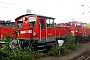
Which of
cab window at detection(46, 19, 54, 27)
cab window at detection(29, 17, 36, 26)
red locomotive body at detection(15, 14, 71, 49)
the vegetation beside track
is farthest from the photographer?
cab window at detection(46, 19, 54, 27)

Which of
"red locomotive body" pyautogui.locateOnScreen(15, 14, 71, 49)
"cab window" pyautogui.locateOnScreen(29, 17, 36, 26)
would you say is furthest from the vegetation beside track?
"cab window" pyautogui.locateOnScreen(29, 17, 36, 26)

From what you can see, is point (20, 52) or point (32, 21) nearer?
point (20, 52)

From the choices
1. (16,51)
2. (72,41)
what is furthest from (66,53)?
(16,51)

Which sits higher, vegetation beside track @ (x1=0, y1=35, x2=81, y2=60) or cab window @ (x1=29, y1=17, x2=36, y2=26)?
cab window @ (x1=29, y1=17, x2=36, y2=26)

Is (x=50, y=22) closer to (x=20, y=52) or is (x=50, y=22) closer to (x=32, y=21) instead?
(x=32, y=21)

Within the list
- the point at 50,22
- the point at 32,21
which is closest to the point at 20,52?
the point at 32,21

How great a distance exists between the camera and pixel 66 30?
19266 mm

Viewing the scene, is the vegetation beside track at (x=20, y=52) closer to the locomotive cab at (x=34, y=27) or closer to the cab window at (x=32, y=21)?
the locomotive cab at (x=34, y=27)

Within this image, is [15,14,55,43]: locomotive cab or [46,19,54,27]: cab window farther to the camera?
[46,19,54,27]: cab window

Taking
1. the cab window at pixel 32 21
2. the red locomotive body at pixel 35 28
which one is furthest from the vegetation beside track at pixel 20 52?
the cab window at pixel 32 21

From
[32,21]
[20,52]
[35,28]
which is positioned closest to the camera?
[20,52]

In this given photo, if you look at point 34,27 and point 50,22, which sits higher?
point 50,22

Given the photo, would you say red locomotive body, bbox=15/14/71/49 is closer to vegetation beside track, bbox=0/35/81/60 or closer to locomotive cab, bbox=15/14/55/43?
locomotive cab, bbox=15/14/55/43

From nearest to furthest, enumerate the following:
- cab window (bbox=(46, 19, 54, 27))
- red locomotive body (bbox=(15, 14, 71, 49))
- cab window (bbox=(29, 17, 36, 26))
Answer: red locomotive body (bbox=(15, 14, 71, 49)) < cab window (bbox=(29, 17, 36, 26)) < cab window (bbox=(46, 19, 54, 27))
